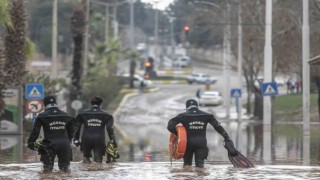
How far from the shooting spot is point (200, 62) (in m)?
144

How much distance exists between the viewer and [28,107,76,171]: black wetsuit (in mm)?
16234

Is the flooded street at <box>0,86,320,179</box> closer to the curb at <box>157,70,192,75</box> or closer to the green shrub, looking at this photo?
the green shrub

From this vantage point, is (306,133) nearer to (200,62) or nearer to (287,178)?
(287,178)

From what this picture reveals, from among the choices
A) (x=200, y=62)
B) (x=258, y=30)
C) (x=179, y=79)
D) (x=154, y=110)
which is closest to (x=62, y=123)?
(x=258, y=30)

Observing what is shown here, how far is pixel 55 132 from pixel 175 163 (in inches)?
176

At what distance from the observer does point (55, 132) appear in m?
16.3

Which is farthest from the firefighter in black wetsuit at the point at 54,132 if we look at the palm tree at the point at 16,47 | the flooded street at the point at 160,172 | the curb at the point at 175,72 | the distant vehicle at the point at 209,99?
the curb at the point at 175,72

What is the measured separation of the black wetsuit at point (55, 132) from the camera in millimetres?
16234

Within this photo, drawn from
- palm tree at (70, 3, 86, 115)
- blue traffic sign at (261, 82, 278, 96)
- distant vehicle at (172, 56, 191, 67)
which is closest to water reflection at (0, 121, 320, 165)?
blue traffic sign at (261, 82, 278, 96)

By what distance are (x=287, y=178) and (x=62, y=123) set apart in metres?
4.39

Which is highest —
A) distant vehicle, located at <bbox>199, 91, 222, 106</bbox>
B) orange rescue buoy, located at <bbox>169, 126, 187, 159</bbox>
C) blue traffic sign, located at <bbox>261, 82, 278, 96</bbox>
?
blue traffic sign, located at <bbox>261, 82, 278, 96</bbox>

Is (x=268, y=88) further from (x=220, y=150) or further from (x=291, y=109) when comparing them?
(x=291, y=109)

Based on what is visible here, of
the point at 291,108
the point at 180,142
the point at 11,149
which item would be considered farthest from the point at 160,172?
the point at 291,108

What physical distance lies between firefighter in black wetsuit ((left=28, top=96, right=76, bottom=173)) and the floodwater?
289 millimetres
